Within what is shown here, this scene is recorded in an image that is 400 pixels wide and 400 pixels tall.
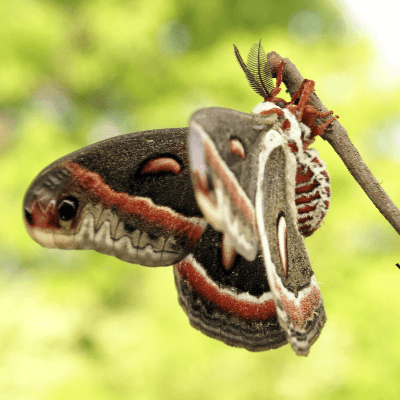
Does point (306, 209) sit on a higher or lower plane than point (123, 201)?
lower

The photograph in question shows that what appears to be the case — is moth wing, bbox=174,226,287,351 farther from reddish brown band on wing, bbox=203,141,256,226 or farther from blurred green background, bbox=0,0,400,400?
blurred green background, bbox=0,0,400,400

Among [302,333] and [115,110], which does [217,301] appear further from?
[115,110]

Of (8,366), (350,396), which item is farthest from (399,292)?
(8,366)

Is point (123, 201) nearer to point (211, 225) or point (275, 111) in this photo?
point (211, 225)

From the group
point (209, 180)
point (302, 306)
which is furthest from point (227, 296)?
point (209, 180)

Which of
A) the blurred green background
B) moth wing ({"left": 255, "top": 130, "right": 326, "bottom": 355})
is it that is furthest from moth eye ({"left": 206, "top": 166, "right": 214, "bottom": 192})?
the blurred green background

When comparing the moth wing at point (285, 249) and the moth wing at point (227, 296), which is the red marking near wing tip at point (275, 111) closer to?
the moth wing at point (285, 249)

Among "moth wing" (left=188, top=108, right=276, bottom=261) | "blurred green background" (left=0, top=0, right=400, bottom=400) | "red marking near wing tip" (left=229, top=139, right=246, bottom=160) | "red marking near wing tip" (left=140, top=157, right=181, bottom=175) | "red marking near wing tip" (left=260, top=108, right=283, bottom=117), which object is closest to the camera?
"moth wing" (left=188, top=108, right=276, bottom=261)
